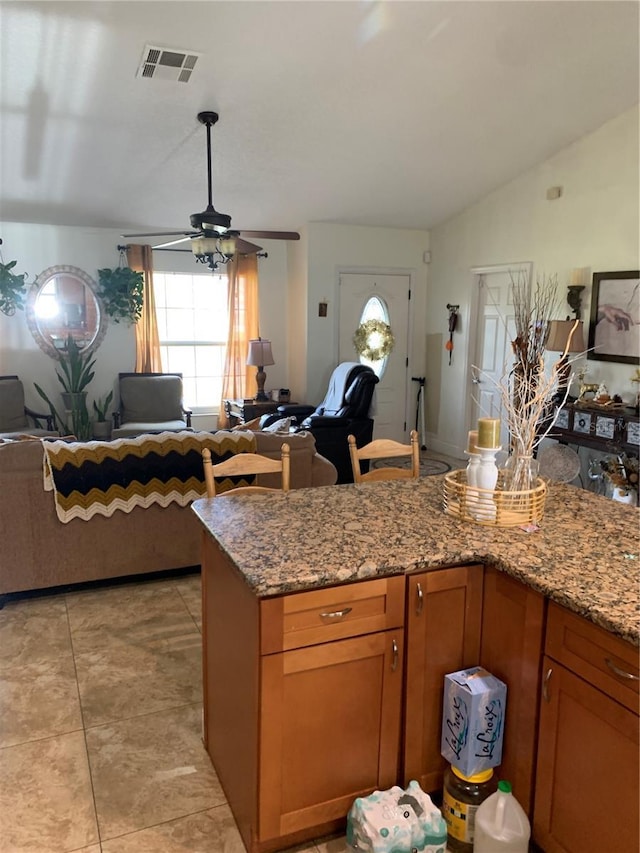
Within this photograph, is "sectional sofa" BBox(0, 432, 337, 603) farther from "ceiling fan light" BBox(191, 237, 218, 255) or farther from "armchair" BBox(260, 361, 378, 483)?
"armchair" BBox(260, 361, 378, 483)

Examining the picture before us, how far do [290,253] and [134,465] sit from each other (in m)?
4.46

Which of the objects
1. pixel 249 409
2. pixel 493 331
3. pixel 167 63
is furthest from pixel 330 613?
pixel 493 331

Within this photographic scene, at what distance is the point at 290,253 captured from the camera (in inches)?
283

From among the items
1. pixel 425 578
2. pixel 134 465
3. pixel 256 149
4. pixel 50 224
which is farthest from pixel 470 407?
pixel 425 578

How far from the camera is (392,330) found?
7.16 m

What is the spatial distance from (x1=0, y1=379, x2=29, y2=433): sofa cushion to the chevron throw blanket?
299 cm

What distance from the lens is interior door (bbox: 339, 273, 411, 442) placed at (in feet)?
22.8

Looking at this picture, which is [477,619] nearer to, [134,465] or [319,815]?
[319,815]

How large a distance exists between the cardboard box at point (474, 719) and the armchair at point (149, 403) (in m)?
4.91

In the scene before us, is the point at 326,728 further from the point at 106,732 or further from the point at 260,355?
the point at 260,355

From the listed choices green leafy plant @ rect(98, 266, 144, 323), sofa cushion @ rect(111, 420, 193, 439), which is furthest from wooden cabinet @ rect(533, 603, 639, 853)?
green leafy plant @ rect(98, 266, 144, 323)

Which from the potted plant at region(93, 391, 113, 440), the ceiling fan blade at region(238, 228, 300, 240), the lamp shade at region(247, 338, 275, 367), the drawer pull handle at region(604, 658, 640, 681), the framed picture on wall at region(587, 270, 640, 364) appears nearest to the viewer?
the drawer pull handle at region(604, 658, 640, 681)

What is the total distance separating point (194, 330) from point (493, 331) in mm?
3245

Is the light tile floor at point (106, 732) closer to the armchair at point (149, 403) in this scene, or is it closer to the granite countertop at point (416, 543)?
the granite countertop at point (416, 543)
